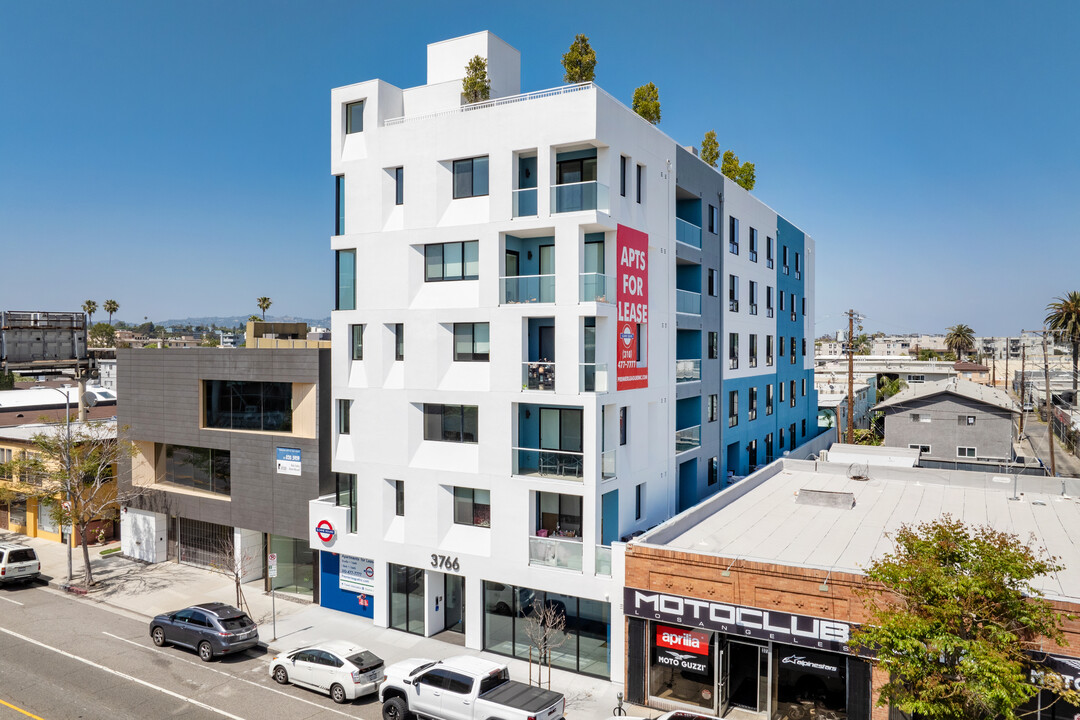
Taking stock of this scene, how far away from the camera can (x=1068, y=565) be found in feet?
62.2

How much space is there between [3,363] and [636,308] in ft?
136

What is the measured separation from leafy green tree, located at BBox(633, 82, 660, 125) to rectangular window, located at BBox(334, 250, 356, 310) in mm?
13300

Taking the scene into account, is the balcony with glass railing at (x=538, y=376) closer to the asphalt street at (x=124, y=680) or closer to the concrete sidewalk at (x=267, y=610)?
the concrete sidewalk at (x=267, y=610)

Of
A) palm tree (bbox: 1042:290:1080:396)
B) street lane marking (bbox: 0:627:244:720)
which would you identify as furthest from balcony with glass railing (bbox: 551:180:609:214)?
palm tree (bbox: 1042:290:1080:396)

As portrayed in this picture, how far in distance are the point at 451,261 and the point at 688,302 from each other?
1100 cm

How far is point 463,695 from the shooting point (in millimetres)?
17562

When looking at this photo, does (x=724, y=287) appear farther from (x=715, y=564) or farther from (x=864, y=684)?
(x=864, y=684)

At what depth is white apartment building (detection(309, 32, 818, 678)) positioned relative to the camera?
881 inches

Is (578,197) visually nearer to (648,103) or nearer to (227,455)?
(648,103)

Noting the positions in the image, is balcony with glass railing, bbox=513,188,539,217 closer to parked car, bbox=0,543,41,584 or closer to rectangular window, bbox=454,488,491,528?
rectangular window, bbox=454,488,491,528

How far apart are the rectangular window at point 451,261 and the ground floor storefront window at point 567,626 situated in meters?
10.6

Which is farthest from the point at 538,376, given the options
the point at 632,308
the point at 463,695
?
the point at 463,695

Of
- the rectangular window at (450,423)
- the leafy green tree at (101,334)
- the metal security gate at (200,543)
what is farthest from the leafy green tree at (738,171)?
the leafy green tree at (101,334)

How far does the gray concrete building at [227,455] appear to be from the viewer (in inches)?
1111
